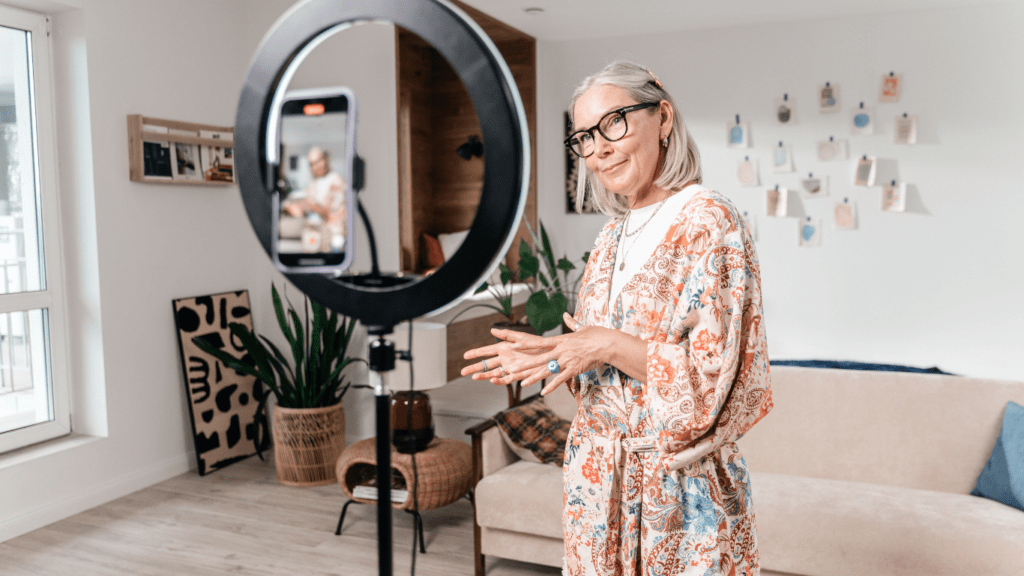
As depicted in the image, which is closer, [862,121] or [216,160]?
[216,160]

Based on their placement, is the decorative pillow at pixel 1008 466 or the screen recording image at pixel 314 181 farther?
the decorative pillow at pixel 1008 466

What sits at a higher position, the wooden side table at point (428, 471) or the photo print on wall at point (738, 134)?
the photo print on wall at point (738, 134)

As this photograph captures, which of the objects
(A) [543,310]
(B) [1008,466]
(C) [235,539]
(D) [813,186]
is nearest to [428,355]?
(A) [543,310]

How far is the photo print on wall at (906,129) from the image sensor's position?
156 inches

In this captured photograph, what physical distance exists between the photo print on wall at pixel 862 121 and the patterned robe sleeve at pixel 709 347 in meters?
3.68

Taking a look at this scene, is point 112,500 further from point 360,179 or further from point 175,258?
point 360,179

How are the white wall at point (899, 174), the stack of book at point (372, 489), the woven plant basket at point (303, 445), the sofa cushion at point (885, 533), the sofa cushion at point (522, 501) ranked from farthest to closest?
the white wall at point (899, 174) < the woven plant basket at point (303, 445) < the stack of book at point (372, 489) < the sofa cushion at point (522, 501) < the sofa cushion at point (885, 533)

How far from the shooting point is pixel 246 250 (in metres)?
3.96

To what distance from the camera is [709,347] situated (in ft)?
2.64

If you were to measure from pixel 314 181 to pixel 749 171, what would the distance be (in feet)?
14.0

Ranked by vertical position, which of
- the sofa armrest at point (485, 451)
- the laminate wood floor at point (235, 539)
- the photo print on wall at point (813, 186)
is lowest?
the laminate wood floor at point (235, 539)

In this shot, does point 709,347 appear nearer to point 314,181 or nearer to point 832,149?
point 314,181

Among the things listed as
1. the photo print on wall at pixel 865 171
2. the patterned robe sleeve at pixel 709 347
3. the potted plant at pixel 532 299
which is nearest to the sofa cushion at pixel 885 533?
the potted plant at pixel 532 299

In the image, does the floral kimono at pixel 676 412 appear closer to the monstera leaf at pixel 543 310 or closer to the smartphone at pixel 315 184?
the smartphone at pixel 315 184
